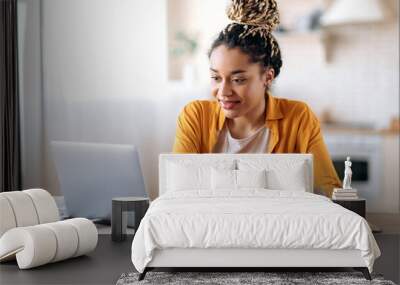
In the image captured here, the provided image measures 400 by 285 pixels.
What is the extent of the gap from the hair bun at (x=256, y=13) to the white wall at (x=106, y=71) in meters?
0.75

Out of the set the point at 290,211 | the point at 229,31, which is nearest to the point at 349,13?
the point at 229,31

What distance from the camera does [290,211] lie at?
4.89m

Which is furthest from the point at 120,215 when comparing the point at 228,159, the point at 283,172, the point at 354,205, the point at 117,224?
the point at 354,205

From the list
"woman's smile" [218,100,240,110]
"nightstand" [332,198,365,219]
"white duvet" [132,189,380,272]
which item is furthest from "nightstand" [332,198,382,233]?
"white duvet" [132,189,380,272]

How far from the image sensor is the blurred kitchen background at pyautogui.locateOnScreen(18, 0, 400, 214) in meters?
7.17

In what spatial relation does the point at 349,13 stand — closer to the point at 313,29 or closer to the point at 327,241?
the point at 313,29

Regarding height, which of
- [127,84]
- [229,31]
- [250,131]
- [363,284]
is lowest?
[363,284]

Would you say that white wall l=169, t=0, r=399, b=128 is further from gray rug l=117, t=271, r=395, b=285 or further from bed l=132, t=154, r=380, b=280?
gray rug l=117, t=271, r=395, b=285

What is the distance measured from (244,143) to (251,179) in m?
0.90

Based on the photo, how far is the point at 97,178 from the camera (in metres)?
7.23

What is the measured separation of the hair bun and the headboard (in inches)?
50.3

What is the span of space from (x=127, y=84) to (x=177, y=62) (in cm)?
57

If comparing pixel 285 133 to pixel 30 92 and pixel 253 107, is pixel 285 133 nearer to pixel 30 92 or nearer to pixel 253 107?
pixel 253 107

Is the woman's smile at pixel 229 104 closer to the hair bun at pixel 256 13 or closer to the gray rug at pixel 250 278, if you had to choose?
the hair bun at pixel 256 13
